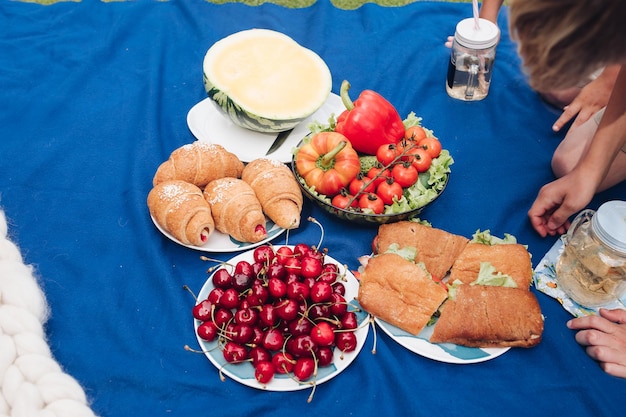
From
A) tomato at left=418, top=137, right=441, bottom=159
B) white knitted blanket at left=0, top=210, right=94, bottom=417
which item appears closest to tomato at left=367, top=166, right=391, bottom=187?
tomato at left=418, top=137, right=441, bottom=159

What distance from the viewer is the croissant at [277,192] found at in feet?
4.82

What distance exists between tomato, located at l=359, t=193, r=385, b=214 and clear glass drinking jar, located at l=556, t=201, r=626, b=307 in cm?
50

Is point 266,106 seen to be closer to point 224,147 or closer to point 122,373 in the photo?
point 224,147

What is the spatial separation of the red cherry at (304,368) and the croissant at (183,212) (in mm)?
435

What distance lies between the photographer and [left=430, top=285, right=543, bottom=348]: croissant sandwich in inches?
49.0

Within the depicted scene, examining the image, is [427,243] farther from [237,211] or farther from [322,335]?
[237,211]

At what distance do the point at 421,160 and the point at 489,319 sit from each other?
0.49 m

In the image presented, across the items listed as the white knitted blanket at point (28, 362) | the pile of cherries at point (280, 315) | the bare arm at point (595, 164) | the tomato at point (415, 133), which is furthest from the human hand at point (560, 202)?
the white knitted blanket at point (28, 362)

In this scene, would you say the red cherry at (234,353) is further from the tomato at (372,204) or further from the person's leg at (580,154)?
the person's leg at (580,154)

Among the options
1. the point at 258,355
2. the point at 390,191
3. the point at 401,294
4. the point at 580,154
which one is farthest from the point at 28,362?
the point at 580,154

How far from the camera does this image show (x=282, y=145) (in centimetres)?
173

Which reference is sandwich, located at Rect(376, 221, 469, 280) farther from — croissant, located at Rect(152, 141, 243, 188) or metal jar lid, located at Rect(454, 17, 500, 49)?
metal jar lid, located at Rect(454, 17, 500, 49)

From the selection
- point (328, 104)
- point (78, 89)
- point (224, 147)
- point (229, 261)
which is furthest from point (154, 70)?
point (229, 261)

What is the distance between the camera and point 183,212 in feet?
4.59
